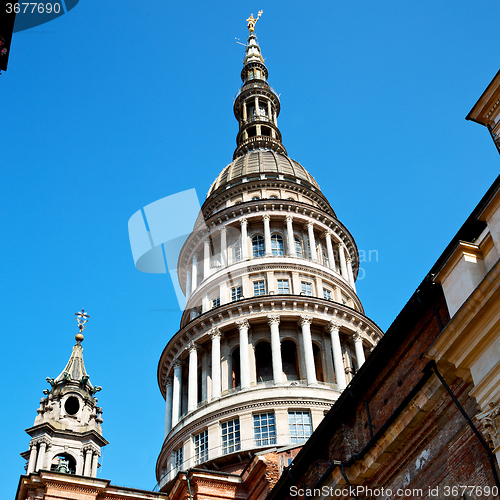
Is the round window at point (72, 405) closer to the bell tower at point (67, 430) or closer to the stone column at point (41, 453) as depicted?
the bell tower at point (67, 430)

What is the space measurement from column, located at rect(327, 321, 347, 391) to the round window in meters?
15.8

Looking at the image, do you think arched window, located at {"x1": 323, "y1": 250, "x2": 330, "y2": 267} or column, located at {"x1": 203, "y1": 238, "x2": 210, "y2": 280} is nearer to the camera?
arched window, located at {"x1": 323, "y1": 250, "x2": 330, "y2": 267}

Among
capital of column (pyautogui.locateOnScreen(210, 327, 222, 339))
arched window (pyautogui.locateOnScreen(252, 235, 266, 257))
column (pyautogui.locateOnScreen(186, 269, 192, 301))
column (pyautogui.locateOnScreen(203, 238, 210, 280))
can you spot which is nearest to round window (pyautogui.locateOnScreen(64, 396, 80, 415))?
capital of column (pyautogui.locateOnScreen(210, 327, 222, 339))

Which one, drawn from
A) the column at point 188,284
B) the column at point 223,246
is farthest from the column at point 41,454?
the column at point 223,246

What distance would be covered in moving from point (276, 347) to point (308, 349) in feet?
6.87

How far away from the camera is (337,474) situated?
1914 cm

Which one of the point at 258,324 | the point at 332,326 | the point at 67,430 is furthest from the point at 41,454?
the point at 332,326

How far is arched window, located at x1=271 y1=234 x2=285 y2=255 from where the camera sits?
51969mm

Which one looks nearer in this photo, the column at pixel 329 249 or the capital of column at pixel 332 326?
the capital of column at pixel 332 326

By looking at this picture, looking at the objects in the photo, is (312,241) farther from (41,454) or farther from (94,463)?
(41,454)

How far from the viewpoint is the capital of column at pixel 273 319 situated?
45.6 meters

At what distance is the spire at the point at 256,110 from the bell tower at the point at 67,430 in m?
32.5

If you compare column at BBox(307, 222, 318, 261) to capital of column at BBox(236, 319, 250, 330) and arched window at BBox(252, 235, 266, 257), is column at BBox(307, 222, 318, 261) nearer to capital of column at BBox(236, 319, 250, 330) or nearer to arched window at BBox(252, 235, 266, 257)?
arched window at BBox(252, 235, 266, 257)

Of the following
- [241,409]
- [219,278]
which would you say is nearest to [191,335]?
[219,278]
